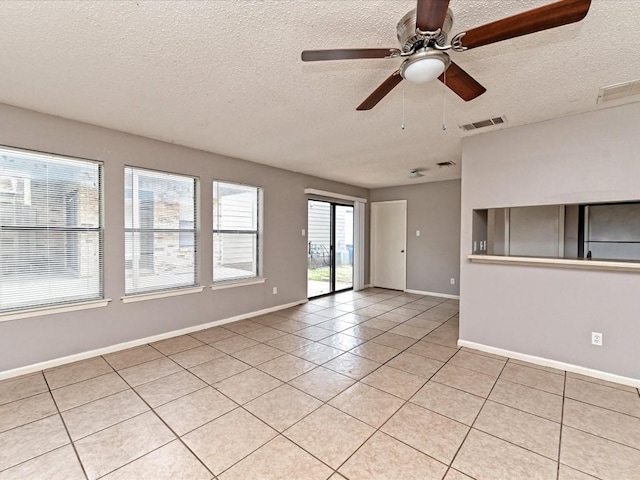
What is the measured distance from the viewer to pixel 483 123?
9.78ft

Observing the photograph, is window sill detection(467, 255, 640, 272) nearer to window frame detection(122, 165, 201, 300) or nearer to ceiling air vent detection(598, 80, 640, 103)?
ceiling air vent detection(598, 80, 640, 103)

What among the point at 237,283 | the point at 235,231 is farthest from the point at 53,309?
the point at 235,231

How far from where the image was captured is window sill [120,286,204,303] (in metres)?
3.31

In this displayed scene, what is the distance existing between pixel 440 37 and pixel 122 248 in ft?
11.4

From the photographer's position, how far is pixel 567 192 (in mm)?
2775

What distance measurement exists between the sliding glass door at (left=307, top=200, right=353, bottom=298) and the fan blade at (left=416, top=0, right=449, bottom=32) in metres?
4.45

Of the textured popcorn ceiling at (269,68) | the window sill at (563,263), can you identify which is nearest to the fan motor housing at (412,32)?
the textured popcorn ceiling at (269,68)

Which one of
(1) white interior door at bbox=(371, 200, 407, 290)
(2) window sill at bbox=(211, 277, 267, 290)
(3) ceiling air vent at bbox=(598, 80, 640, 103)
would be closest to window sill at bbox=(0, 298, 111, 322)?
(2) window sill at bbox=(211, 277, 267, 290)

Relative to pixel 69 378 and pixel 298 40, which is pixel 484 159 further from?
pixel 69 378

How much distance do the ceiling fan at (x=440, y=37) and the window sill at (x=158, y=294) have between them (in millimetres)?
3162

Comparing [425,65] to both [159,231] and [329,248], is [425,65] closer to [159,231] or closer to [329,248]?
[159,231]

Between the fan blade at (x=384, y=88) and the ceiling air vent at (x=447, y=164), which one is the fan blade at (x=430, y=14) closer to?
the fan blade at (x=384, y=88)

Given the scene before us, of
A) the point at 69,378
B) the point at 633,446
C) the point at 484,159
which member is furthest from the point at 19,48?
the point at 633,446

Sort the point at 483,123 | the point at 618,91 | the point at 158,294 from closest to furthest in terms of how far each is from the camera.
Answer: the point at 618,91 < the point at 483,123 < the point at 158,294
